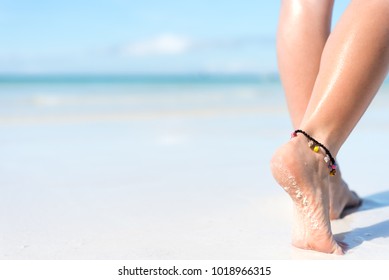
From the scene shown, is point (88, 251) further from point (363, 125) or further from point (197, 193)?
point (363, 125)

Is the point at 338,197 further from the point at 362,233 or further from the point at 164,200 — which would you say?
the point at 164,200

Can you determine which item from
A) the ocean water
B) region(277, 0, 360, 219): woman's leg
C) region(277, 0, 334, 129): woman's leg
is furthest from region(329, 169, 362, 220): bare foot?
the ocean water

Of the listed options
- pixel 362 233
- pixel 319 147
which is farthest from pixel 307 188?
pixel 362 233

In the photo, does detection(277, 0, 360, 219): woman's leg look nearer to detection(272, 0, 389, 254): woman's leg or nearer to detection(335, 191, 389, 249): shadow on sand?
detection(335, 191, 389, 249): shadow on sand

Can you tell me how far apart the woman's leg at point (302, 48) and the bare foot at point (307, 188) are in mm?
287

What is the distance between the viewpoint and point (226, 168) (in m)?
2.27

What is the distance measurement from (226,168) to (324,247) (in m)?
1.09

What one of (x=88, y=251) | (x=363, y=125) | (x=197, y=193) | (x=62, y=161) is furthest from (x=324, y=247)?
(x=363, y=125)

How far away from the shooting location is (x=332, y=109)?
1.20m

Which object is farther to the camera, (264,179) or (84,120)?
(84,120)

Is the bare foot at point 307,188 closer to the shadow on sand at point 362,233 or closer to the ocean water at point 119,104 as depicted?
the shadow on sand at point 362,233

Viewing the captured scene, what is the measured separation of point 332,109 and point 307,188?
0.18 meters

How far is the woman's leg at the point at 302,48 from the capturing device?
4.80ft

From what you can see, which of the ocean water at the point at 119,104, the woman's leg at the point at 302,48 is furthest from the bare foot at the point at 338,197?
the ocean water at the point at 119,104
